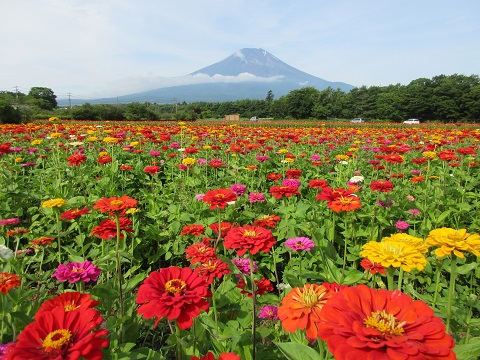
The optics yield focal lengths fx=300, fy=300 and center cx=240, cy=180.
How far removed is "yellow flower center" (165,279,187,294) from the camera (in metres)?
1.09

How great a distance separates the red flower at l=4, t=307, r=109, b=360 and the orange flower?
572mm

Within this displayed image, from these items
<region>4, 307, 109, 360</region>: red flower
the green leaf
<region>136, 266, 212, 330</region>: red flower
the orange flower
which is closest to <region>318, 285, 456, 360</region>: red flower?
the orange flower

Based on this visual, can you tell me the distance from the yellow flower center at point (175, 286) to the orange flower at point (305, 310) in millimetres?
368

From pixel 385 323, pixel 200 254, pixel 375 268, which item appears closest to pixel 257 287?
pixel 200 254

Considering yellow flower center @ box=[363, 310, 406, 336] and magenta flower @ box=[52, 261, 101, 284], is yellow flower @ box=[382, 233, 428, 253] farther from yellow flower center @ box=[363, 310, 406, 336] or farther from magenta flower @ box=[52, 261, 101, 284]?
magenta flower @ box=[52, 261, 101, 284]

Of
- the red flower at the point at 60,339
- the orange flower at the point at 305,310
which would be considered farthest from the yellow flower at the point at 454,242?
the red flower at the point at 60,339

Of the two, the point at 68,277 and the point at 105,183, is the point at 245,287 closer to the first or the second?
the point at 68,277

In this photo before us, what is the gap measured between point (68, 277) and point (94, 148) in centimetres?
626

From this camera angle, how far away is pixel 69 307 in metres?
1.13

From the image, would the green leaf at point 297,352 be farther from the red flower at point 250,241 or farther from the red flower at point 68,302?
the red flower at point 68,302

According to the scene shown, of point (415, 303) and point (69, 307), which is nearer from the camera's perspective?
point (415, 303)

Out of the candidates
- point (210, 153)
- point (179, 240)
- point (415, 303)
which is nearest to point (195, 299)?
point (415, 303)

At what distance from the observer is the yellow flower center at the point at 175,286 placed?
3.59 ft

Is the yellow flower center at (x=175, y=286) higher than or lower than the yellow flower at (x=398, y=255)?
lower
